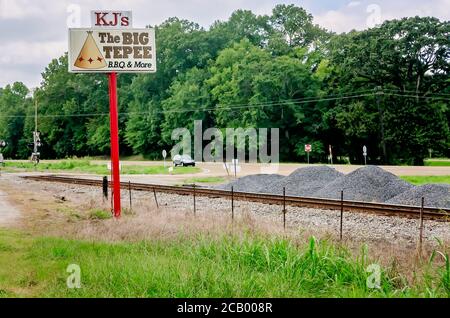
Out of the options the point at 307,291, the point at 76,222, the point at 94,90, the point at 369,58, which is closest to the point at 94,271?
the point at 307,291

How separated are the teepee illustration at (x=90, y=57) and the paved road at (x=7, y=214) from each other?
14.8 ft

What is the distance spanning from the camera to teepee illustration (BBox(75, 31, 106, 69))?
47.6ft

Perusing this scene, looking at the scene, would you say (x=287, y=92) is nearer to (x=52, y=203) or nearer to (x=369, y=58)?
(x=369, y=58)

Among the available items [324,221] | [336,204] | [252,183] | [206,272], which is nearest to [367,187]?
[336,204]

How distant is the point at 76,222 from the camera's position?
13.9m

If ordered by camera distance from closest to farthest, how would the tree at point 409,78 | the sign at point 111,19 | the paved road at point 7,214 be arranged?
the paved road at point 7,214
the sign at point 111,19
the tree at point 409,78

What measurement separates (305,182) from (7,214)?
1243 centimetres

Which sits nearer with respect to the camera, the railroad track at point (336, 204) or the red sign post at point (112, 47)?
the red sign post at point (112, 47)

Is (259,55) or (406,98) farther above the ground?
(259,55)

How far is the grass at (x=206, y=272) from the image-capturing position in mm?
6797

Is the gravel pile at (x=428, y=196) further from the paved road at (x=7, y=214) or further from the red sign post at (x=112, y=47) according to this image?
the paved road at (x=7, y=214)

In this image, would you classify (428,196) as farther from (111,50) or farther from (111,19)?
(111,19)

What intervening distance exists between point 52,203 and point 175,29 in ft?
189

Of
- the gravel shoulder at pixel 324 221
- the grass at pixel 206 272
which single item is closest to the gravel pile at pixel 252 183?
the gravel shoulder at pixel 324 221
